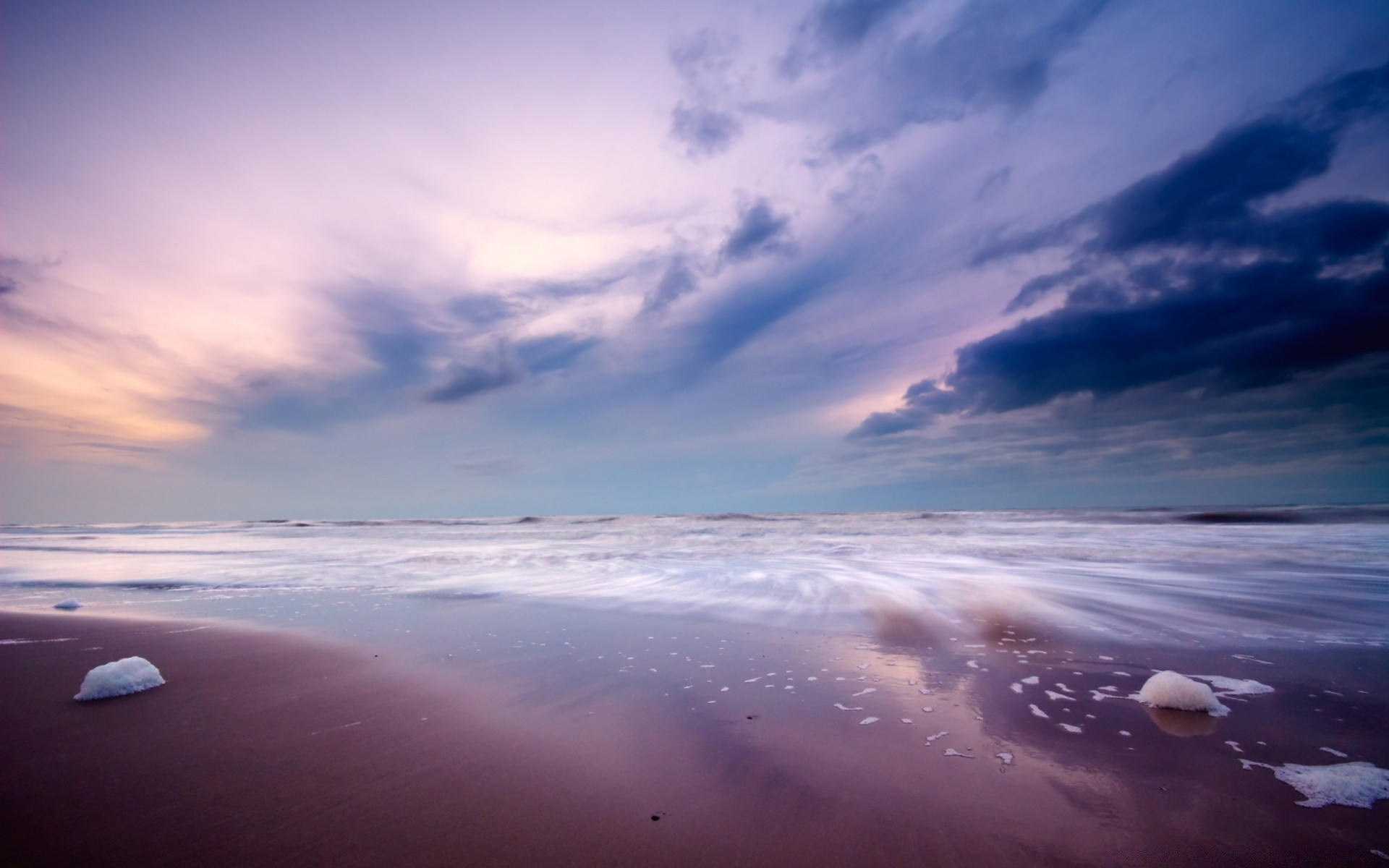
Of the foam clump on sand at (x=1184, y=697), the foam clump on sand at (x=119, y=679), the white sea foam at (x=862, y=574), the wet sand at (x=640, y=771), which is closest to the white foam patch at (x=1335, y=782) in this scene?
the wet sand at (x=640, y=771)

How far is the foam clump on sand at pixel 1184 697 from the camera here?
124 inches

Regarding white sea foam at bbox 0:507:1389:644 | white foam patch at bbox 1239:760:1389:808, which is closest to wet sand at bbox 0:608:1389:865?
white foam patch at bbox 1239:760:1389:808

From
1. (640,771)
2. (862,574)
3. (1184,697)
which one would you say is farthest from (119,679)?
(862,574)

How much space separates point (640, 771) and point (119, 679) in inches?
144

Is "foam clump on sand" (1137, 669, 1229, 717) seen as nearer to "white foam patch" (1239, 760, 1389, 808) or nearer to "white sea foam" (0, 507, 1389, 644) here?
"white foam patch" (1239, 760, 1389, 808)

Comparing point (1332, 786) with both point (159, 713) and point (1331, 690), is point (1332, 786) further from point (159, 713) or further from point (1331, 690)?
point (159, 713)

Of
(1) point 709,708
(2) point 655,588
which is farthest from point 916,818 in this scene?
(2) point 655,588

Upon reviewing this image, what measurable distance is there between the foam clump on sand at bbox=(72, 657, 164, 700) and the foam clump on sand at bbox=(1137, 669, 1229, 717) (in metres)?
6.46

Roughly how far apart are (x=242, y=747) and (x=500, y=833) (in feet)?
5.89

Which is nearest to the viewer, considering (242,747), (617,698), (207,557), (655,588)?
(242,747)

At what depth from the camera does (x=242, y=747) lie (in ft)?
A: 9.50

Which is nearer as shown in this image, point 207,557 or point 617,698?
point 617,698

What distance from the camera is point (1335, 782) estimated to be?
2.38 m

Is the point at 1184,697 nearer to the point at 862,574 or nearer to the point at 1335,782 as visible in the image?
the point at 1335,782
